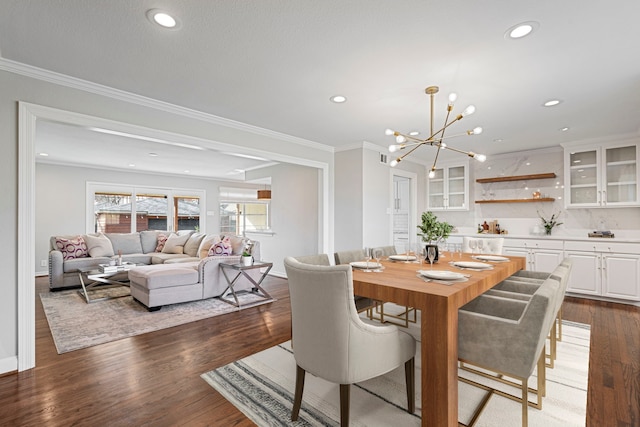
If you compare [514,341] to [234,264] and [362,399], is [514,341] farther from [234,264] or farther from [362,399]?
[234,264]

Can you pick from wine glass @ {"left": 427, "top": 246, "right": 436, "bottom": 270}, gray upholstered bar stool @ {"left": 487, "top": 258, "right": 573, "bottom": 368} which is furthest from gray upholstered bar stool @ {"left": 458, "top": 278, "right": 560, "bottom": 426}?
wine glass @ {"left": 427, "top": 246, "right": 436, "bottom": 270}

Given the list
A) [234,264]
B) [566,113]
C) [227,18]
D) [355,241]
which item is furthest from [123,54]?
[566,113]

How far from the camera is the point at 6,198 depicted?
2389mm

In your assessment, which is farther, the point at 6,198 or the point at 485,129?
the point at 485,129

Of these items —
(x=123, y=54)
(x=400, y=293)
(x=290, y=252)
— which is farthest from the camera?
(x=290, y=252)

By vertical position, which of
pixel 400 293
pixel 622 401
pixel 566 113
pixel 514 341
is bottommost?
pixel 622 401

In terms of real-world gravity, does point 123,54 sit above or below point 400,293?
above

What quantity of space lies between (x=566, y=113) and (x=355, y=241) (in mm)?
3132

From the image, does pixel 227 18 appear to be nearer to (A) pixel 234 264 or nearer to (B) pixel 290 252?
(A) pixel 234 264

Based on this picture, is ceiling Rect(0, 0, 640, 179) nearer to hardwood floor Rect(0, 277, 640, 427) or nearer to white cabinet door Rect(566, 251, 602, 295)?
white cabinet door Rect(566, 251, 602, 295)

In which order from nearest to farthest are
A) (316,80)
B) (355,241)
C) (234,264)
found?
(316,80)
(234,264)
(355,241)

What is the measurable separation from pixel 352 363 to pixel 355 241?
337 cm

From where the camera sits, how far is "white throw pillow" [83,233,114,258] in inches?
225

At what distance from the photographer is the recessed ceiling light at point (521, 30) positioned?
74.5 inches
